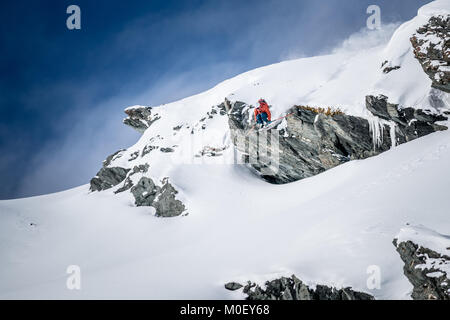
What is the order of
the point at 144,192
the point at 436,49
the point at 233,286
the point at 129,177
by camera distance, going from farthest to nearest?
the point at 129,177
the point at 144,192
the point at 436,49
the point at 233,286

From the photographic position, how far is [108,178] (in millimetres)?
31344

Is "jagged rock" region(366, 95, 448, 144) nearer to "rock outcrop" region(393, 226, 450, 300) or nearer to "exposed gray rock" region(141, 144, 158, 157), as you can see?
"rock outcrop" region(393, 226, 450, 300)

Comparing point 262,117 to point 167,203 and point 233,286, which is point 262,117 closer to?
point 167,203

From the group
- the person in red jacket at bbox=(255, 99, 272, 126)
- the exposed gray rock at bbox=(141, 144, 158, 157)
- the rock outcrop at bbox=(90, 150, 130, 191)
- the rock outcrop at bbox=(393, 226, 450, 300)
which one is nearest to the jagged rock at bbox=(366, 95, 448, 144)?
the person in red jacket at bbox=(255, 99, 272, 126)

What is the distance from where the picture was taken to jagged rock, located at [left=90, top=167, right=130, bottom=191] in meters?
30.8

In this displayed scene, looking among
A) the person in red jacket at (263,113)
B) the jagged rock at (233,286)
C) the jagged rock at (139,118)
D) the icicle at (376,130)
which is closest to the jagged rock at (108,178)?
the jagged rock at (139,118)

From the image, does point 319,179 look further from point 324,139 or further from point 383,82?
point 383,82

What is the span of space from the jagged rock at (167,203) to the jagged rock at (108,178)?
896cm

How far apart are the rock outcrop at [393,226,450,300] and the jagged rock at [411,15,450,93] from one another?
1033cm

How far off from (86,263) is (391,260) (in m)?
18.5

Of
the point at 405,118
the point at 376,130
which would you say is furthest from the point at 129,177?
the point at 405,118

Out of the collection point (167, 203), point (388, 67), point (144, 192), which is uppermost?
point (388, 67)

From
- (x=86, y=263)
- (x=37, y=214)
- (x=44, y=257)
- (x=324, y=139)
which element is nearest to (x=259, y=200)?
(x=324, y=139)

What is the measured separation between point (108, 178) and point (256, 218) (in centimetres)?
2150
